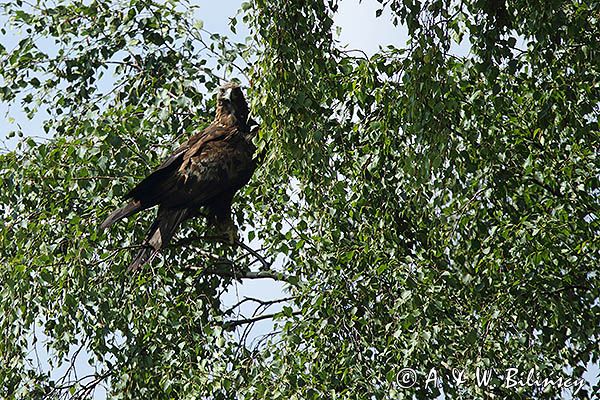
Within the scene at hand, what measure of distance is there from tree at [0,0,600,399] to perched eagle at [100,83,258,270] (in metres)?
0.14

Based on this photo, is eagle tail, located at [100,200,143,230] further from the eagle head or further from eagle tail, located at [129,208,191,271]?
the eagle head

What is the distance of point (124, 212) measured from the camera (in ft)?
17.0

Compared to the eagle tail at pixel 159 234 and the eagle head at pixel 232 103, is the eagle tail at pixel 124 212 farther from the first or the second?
the eagle head at pixel 232 103

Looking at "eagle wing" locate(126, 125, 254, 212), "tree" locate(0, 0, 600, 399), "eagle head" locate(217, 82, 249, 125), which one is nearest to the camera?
"tree" locate(0, 0, 600, 399)

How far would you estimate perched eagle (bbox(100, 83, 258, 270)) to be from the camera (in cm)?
534

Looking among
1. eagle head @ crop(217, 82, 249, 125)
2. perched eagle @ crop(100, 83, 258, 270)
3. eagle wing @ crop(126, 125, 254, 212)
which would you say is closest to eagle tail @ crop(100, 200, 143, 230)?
perched eagle @ crop(100, 83, 258, 270)

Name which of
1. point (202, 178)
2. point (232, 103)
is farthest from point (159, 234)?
point (232, 103)

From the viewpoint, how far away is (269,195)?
18.7ft

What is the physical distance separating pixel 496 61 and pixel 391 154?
1.28 meters

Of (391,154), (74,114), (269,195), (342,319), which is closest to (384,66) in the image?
(391,154)

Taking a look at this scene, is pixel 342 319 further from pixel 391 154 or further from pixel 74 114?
pixel 74 114

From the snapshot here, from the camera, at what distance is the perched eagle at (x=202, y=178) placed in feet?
17.5

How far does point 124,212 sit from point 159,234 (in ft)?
0.82

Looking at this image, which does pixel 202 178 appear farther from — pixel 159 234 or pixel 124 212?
pixel 124 212
